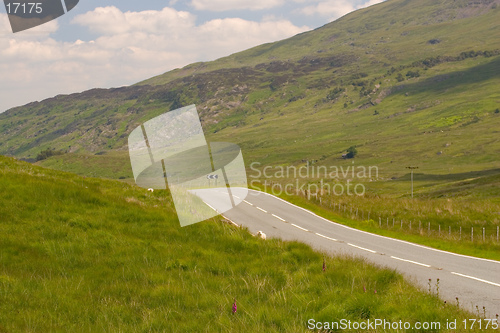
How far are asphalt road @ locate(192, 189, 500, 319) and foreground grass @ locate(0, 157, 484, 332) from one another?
258 centimetres

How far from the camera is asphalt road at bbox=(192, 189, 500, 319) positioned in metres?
12.1

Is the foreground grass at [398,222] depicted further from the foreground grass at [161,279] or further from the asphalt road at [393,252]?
the foreground grass at [161,279]

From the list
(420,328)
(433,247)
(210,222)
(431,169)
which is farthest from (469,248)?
(431,169)

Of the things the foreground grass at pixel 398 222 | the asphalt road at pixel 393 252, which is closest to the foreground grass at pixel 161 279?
the asphalt road at pixel 393 252

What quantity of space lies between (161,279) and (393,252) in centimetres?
1328

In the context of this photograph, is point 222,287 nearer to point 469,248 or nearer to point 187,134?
point 187,134

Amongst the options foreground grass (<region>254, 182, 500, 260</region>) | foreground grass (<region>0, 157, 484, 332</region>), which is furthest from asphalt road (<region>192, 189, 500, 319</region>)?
foreground grass (<region>0, 157, 484, 332</region>)

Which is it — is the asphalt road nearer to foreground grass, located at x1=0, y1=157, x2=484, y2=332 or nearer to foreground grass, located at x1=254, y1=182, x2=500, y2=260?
foreground grass, located at x1=254, y1=182, x2=500, y2=260

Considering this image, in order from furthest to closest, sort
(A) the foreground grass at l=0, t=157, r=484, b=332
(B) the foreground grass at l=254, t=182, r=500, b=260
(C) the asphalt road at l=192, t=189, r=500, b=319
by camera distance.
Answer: (B) the foreground grass at l=254, t=182, r=500, b=260 → (C) the asphalt road at l=192, t=189, r=500, b=319 → (A) the foreground grass at l=0, t=157, r=484, b=332

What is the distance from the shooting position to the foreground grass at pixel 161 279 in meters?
6.75

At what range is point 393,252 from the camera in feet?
63.1

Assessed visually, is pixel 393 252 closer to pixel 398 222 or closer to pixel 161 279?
pixel 161 279

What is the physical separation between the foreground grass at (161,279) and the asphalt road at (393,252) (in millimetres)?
2584

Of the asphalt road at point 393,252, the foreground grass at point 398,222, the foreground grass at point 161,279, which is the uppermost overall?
the foreground grass at point 161,279
